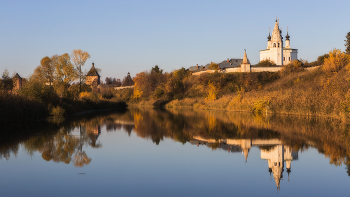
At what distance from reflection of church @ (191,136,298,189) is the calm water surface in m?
0.04

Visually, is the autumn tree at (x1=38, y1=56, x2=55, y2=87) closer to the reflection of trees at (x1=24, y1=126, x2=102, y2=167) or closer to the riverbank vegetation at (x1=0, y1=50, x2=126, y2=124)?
the riverbank vegetation at (x1=0, y1=50, x2=126, y2=124)

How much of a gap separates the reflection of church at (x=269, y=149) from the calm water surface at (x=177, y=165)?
35mm

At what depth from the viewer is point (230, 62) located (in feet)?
354

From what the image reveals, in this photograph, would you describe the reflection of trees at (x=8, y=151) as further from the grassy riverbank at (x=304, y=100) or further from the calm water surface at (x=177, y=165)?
the grassy riverbank at (x=304, y=100)

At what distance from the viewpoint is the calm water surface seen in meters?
8.28

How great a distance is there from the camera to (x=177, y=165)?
36.6 feet

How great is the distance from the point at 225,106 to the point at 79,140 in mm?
33820

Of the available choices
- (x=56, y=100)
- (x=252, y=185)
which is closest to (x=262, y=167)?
(x=252, y=185)

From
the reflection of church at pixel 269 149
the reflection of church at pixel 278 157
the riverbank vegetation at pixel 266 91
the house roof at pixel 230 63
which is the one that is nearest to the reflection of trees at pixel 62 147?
the reflection of church at pixel 269 149

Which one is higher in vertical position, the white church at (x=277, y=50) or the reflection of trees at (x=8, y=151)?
the white church at (x=277, y=50)

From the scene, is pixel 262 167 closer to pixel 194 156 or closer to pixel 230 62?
A: pixel 194 156

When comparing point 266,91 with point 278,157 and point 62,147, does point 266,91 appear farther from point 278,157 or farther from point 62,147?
point 62,147

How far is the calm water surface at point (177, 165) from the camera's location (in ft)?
27.2

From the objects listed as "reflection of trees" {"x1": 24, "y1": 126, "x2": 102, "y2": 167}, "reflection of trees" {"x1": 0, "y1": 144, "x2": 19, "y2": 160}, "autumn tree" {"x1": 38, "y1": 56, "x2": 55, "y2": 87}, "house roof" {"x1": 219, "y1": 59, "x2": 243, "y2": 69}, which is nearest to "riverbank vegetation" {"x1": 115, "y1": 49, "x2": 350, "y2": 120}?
"house roof" {"x1": 219, "y1": 59, "x2": 243, "y2": 69}
